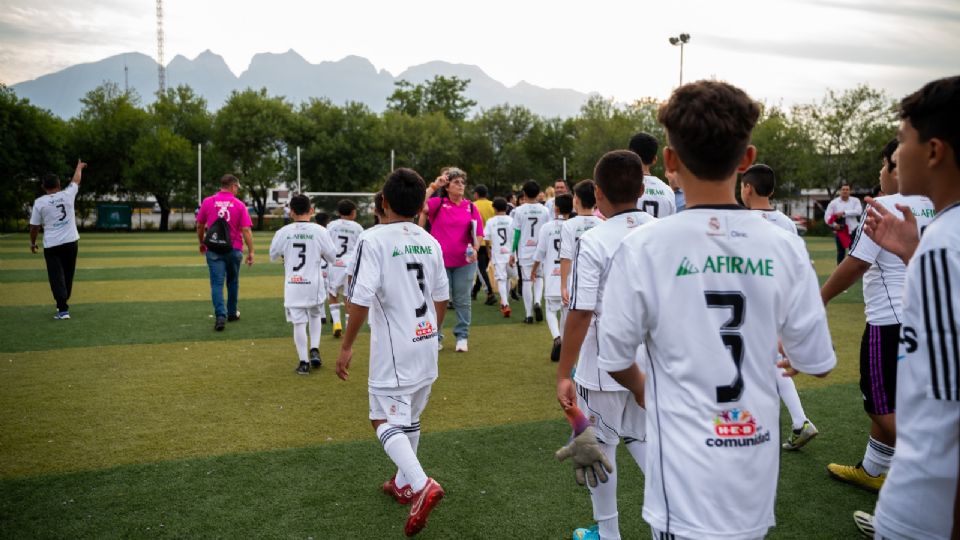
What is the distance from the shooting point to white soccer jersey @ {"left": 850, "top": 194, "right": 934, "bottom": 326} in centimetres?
413

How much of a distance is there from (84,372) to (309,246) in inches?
122

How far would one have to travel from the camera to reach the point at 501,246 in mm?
12891

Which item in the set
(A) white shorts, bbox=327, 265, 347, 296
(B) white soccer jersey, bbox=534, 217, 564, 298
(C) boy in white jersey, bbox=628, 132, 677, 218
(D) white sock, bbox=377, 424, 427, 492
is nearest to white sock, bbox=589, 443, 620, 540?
(D) white sock, bbox=377, 424, 427, 492

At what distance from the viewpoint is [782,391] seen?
5.38m

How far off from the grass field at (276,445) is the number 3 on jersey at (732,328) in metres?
2.33

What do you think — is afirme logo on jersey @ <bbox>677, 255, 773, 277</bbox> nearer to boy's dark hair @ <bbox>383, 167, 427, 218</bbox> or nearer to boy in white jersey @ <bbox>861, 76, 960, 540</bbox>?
boy in white jersey @ <bbox>861, 76, 960, 540</bbox>

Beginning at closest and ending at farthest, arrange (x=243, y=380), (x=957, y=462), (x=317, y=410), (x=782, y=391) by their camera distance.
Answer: (x=957, y=462) → (x=782, y=391) → (x=317, y=410) → (x=243, y=380)

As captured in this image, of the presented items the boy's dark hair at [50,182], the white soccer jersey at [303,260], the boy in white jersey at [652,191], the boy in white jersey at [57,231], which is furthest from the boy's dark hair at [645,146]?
the boy's dark hair at [50,182]

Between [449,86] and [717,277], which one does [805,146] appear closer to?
[449,86]

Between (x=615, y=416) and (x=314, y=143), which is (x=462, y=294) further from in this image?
(x=314, y=143)

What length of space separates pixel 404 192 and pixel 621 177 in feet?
5.10

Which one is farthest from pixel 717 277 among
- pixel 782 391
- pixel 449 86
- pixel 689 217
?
pixel 449 86

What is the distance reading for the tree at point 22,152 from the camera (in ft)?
131

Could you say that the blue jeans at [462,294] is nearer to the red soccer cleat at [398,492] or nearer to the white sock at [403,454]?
the red soccer cleat at [398,492]
